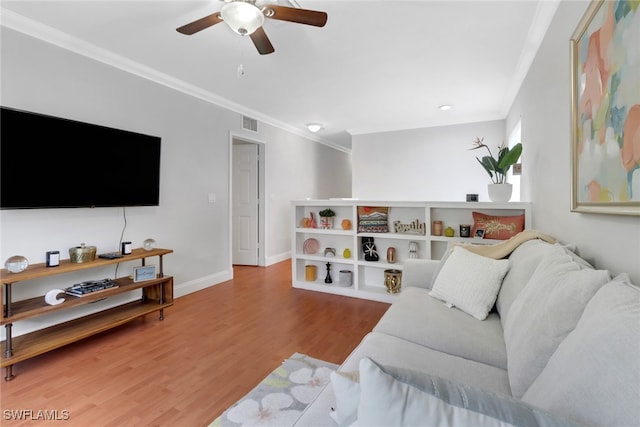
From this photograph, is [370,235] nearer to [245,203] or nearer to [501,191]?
[501,191]

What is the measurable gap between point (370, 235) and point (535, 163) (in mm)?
1647

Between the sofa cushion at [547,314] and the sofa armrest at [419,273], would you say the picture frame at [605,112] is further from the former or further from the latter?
the sofa armrest at [419,273]

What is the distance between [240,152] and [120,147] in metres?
2.48

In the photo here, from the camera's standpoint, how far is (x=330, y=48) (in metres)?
2.61

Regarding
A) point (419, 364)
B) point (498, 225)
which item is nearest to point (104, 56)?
point (419, 364)

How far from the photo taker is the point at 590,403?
0.56 meters

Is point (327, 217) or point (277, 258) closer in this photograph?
point (327, 217)

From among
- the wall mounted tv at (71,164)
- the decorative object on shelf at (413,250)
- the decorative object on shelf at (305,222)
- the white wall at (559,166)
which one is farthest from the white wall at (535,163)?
the wall mounted tv at (71,164)

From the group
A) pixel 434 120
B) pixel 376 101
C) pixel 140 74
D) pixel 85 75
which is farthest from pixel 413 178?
pixel 85 75

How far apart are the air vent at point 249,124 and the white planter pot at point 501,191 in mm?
3353

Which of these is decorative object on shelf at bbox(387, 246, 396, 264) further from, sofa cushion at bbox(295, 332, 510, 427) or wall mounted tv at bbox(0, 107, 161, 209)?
wall mounted tv at bbox(0, 107, 161, 209)

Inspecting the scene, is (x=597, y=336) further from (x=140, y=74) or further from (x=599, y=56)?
(x=140, y=74)

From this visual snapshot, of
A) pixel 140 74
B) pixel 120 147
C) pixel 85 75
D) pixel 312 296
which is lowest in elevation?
pixel 312 296

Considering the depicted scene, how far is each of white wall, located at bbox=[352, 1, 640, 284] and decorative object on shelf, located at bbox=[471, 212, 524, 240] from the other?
7.3 inches
